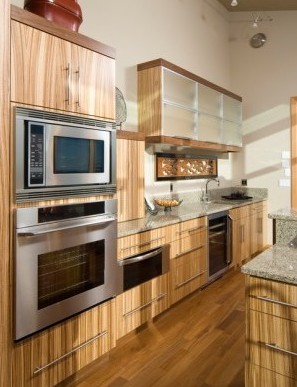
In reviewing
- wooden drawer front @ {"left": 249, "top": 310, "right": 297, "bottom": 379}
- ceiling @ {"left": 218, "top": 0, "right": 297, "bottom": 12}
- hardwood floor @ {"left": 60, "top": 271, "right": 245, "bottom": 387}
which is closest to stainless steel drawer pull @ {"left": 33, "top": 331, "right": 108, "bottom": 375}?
hardwood floor @ {"left": 60, "top": 271, "right": 245, "bottom": 387}

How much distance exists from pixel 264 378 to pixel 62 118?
1.64 meters

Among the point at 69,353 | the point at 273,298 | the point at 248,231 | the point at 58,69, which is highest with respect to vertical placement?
the point at 58,69

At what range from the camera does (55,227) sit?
5.67 feet

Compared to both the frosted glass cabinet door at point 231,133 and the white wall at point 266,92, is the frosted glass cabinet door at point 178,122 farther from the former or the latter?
the white wall at point 266,92

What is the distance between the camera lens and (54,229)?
1.72m

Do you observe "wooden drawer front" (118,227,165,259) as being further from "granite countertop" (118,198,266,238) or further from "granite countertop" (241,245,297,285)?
"granite countertop" (241,245,297,285)

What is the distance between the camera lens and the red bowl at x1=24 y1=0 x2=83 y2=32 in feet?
5.75

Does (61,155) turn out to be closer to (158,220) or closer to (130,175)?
(130,175)

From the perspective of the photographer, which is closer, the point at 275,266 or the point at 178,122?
the point at 275,266

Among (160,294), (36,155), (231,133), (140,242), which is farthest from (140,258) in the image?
(231,133)

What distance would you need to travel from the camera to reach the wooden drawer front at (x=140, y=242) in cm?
226

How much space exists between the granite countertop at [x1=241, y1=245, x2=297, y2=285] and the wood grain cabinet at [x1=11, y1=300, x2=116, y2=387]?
107 centimetres

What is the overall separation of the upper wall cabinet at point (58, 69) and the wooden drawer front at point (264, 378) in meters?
1.63

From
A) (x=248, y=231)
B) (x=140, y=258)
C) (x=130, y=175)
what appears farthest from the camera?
(x=248, y=231)
